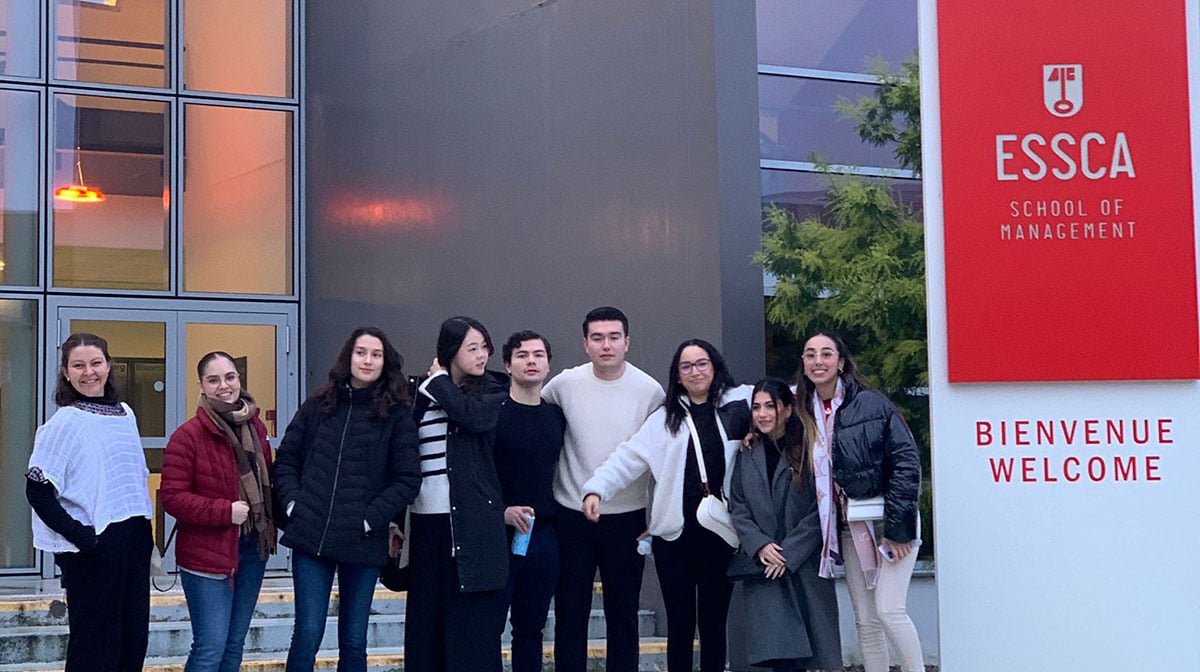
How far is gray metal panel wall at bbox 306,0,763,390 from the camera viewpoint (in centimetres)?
812

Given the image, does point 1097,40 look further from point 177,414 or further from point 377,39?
point 177,414

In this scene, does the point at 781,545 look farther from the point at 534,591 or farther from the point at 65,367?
the point at 65,367

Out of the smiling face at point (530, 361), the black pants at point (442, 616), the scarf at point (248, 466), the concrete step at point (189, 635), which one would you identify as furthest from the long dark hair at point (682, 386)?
the concrete step at point (189, 635)

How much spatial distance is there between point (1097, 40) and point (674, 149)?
3.25 metres

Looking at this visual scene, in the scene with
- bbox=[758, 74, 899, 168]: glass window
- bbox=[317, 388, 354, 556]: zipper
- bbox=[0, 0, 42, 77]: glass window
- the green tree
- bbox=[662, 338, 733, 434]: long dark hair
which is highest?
bbox=[0, 0, 42, 77]: glass window

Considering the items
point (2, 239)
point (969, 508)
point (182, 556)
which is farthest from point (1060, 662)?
point (2, 239)

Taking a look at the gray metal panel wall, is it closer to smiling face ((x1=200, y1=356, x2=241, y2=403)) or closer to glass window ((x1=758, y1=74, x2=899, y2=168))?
glass window ((x1=758, y1=74, x2=899, y2=168))

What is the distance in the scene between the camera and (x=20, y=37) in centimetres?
1109

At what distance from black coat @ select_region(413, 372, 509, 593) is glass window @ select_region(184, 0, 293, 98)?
6616 millimetres

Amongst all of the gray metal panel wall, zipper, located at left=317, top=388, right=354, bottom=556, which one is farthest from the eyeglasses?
the gray metal panel wall

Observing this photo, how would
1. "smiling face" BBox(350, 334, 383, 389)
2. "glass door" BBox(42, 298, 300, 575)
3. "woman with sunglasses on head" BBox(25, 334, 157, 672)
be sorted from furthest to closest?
"glass door" BBox(42, 298, 300, 575)
"smiling face" BBox(350, 334, 383, 389)
"woman with sunglasses on head" BBox(25, 334, 157, 672)

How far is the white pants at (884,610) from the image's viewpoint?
5.95 meters

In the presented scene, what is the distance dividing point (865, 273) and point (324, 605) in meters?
3.38

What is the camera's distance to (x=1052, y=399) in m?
5.36
